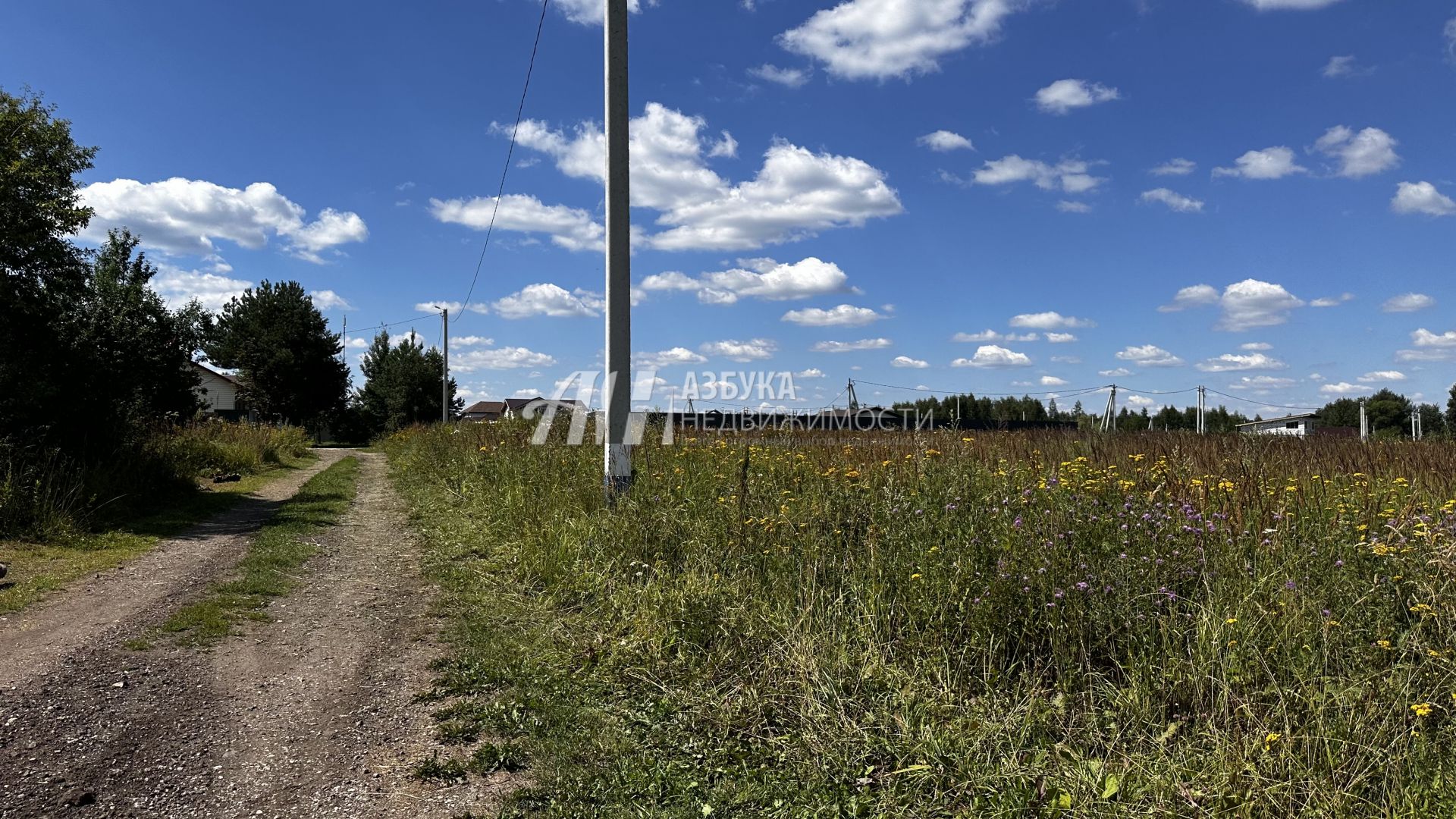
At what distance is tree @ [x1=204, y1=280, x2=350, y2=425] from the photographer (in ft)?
136

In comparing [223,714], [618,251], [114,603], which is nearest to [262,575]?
[114,603]

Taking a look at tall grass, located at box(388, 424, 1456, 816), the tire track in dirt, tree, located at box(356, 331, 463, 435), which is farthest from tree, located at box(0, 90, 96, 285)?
tree, located at box(356, 331, 463, 435)

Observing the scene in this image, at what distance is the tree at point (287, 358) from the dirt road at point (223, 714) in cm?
3950

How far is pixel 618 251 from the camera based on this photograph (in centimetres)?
774

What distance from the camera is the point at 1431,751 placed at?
9.04 feet

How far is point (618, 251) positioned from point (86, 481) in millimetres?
7605

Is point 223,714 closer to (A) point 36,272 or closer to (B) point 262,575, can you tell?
(B) point 262,575

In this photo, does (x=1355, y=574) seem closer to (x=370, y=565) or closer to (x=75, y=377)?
(x=370, y=565)

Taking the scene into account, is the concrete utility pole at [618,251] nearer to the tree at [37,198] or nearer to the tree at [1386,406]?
the tree at [37,198]

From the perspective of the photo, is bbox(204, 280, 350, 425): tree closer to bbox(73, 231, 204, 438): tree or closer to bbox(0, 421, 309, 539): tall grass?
bbox(73, 231, 204, 438): tree

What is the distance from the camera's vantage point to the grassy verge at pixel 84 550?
650 centimetres

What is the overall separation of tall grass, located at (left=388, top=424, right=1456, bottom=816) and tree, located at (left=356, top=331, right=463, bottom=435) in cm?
4052

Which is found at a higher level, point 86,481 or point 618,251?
point 618,251

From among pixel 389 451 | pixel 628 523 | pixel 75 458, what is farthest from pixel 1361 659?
pixel 389 451
